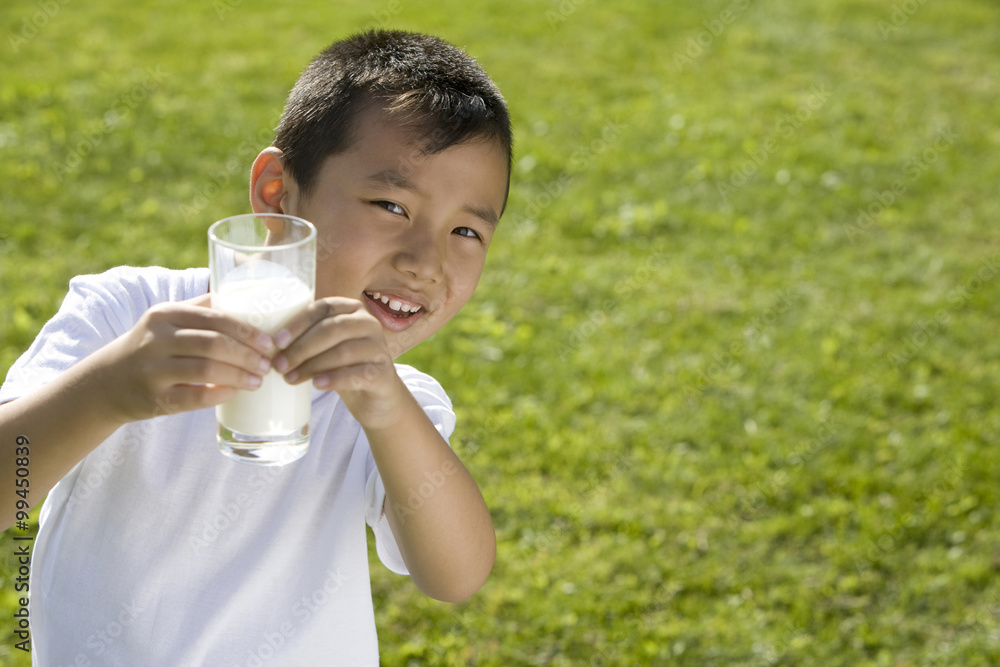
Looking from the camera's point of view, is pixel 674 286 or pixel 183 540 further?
pixel 674 286

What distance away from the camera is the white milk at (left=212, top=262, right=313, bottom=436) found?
1540 mm

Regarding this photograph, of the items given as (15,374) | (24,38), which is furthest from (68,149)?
(15,374)

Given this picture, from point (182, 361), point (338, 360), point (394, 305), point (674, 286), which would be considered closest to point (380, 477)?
point (394, 305)

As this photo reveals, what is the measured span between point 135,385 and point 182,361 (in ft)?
0.33

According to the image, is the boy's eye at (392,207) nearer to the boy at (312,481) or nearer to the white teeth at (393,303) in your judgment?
the boy at (312,481)

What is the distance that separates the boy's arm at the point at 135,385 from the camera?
1.47 m

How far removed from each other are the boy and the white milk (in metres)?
0.18

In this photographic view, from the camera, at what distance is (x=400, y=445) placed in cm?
177

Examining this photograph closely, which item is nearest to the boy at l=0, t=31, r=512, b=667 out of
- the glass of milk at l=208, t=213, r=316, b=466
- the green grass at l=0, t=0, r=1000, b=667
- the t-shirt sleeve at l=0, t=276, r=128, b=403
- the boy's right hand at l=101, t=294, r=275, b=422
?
the t-shirt sleeve at l=0, t=276, r=128, b=403

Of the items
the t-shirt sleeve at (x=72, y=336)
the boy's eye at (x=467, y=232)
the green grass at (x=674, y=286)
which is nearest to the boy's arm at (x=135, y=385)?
the t-shirt sleeve at (x=72, y=336)

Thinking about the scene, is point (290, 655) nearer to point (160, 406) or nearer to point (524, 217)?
point (160, 406)

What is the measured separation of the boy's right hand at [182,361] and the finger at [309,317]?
2 cm

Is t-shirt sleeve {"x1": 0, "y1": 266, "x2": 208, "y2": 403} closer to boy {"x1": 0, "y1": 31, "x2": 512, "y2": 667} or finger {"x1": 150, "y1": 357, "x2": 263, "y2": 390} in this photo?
boy {"x1": 0, "y1": 31, "x2": 512, "y2": 667}

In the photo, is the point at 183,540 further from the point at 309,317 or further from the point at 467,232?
the point at 467,232
